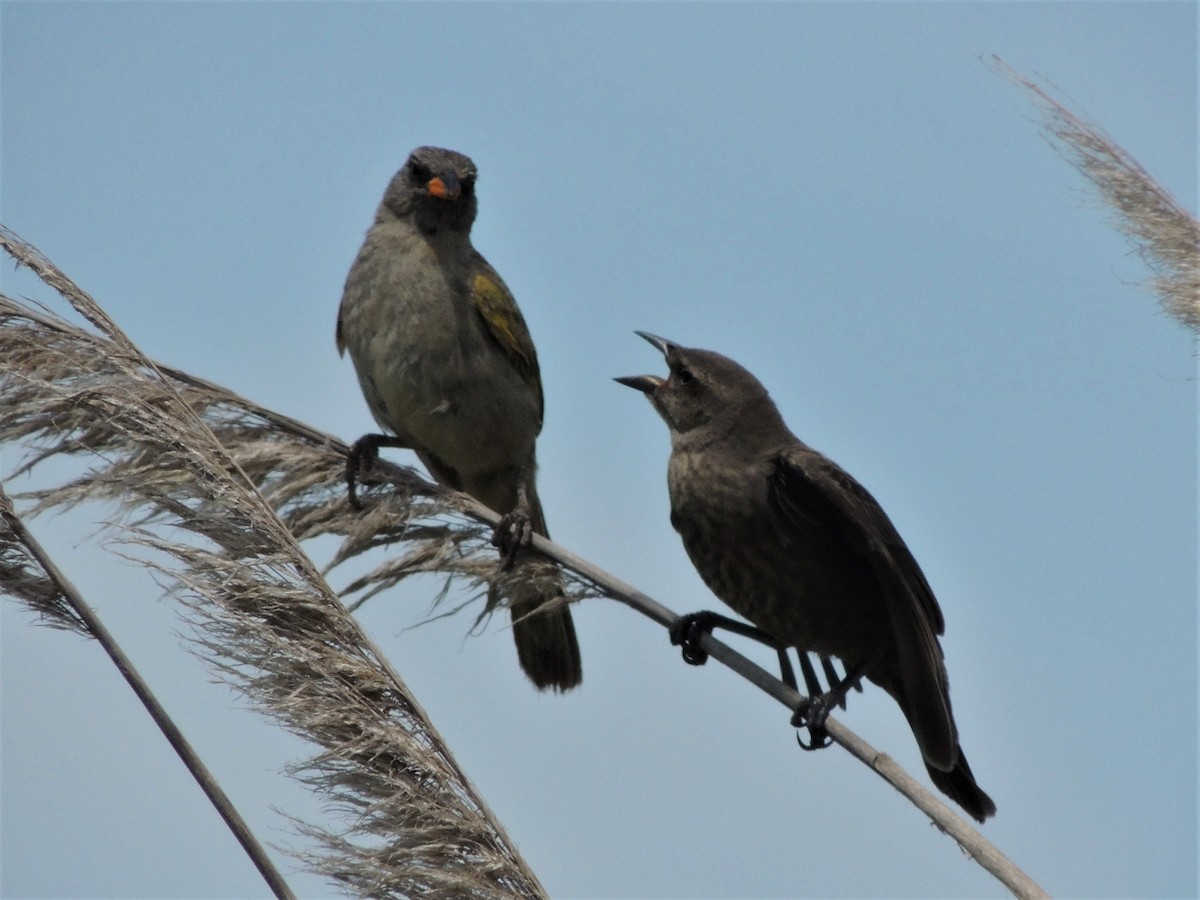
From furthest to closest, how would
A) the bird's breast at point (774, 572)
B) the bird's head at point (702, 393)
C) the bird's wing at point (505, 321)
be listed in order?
the bird's wing at point (505, 321) < the bird's head at point (702, 393) < the bird's breast at point (774, 572)

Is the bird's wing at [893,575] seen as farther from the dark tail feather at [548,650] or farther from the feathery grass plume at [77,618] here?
the feathery grass plume at [77,618]

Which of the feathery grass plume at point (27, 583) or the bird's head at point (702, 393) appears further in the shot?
the bird's head at point (702, 393)

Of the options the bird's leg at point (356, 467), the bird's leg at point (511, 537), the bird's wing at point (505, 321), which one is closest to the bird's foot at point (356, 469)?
the bird's leg at point (356, 467)


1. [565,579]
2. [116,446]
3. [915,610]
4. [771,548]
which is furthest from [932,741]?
[116,446]

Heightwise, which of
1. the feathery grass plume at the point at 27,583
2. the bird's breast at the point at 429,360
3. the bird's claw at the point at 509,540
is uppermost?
the bird's breast at the point at 429,360

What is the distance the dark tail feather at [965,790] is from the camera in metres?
3.76

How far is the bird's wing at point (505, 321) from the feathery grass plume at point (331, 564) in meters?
1.35

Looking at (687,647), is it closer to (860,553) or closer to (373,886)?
(860,553)

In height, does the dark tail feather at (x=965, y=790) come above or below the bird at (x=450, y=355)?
below

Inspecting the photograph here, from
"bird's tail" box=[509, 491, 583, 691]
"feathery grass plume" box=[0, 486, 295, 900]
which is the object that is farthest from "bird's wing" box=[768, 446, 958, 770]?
"feathery grass plume" box=[0, 486, 295, 900]

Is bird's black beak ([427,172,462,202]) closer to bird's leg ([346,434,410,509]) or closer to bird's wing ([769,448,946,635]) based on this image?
bird's leg ([346,434,410,509])

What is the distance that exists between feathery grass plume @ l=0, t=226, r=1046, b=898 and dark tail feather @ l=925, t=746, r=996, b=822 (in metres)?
0.57

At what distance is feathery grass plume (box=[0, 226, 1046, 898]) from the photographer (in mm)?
2637

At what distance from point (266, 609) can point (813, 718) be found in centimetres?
151
